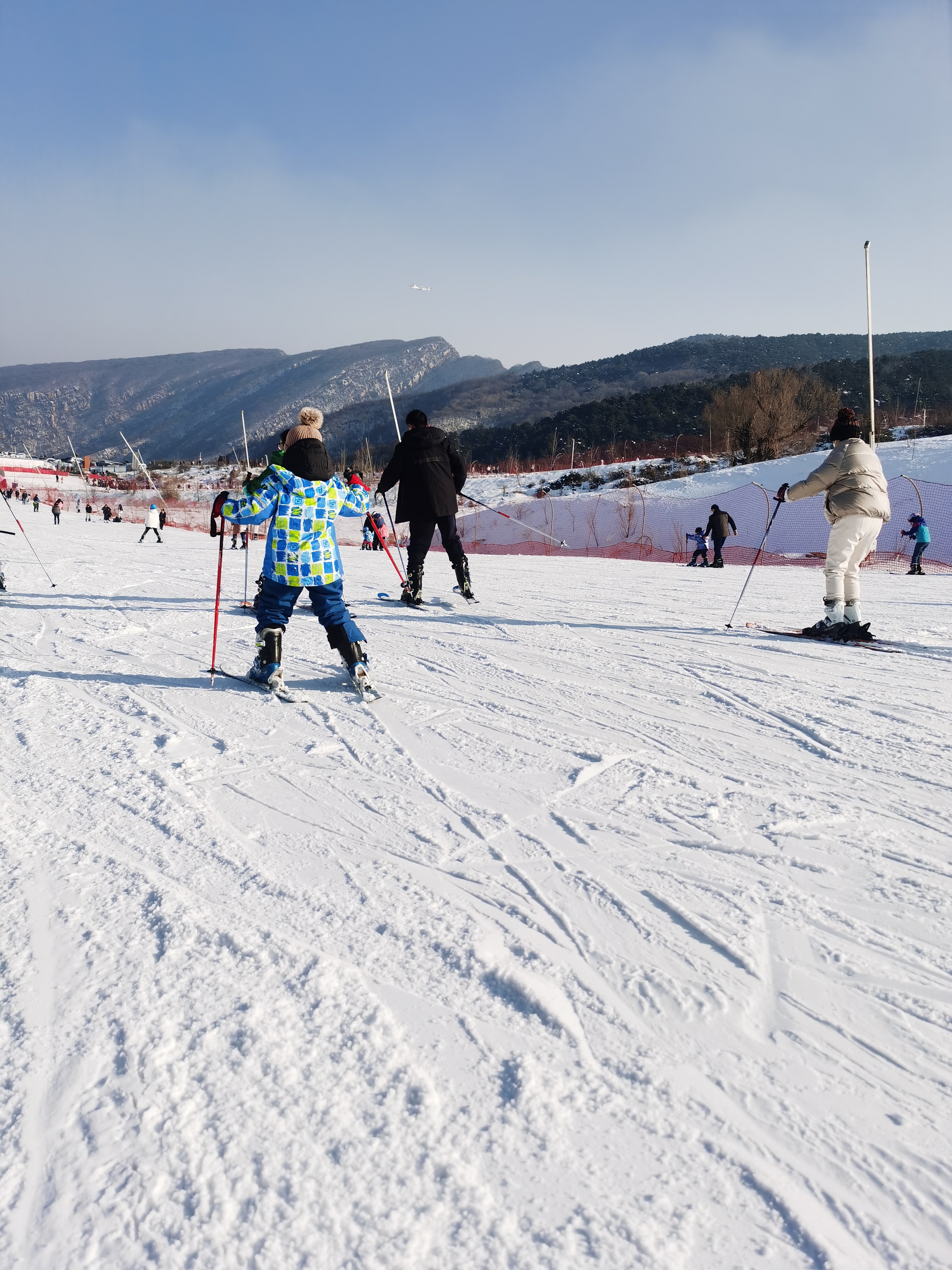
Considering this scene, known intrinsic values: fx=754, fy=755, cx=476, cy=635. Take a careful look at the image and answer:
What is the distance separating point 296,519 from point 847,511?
14.4 feet

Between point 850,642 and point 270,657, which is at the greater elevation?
point 270,657

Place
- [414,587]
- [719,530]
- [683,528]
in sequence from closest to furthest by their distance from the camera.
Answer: [414,587], [719,530], [683,528]

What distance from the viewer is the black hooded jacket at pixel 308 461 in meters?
4.20

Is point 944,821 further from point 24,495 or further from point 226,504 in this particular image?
point 24,495

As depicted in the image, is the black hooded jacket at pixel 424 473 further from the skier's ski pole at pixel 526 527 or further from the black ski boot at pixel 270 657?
the black ski boot at pixel 270 657

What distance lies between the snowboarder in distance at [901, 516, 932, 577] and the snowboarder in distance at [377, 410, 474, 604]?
9152 millimetres

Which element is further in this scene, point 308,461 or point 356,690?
point 356,690

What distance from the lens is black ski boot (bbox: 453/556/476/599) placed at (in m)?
7.53

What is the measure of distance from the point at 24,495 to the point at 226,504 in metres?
44.2

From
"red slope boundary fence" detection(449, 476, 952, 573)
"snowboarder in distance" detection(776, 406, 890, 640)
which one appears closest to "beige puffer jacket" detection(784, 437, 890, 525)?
"snowboarder in distance" detection(776, 406, 890, 640)

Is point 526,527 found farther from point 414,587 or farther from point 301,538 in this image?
point 301,538

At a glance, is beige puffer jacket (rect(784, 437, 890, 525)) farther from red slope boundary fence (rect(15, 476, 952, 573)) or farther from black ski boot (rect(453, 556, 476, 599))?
red slope boundary fence (rect(15, 476, 952, 573))

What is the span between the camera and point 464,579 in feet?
25.1

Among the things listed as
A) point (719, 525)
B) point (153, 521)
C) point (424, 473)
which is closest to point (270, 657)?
point (424, 473)
